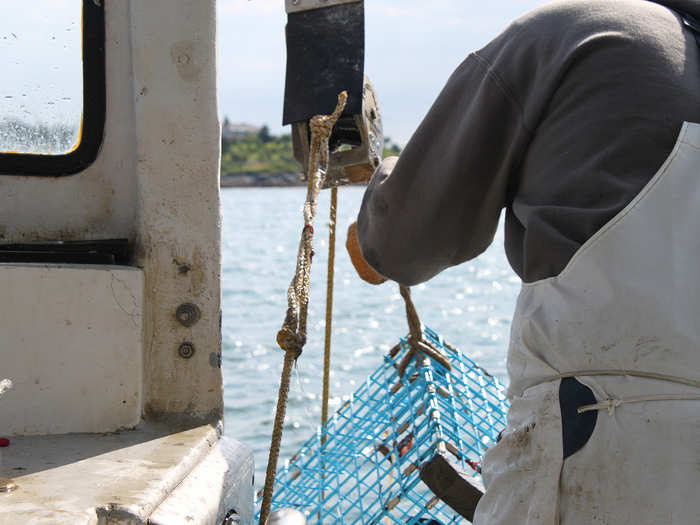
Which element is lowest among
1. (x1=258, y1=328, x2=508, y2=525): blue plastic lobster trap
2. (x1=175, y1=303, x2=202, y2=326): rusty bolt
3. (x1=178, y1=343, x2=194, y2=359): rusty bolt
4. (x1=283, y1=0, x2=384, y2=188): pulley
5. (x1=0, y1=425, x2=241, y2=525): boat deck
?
(x1=258, y1=328, x2=508, y2=525): blue plastic lobster trap

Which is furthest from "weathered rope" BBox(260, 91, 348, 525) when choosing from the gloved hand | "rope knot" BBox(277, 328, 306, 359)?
the gloved hand

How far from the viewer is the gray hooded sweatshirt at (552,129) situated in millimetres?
1501

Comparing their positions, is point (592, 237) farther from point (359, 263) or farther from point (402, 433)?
point (402, 433)

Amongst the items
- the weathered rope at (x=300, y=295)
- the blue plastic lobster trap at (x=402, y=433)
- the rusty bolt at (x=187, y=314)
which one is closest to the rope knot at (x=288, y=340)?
the weathered rope at (x=300, y=295)

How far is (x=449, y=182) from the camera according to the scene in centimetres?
172

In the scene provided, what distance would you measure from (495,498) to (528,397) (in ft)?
0.69

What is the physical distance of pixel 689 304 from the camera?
142 cm

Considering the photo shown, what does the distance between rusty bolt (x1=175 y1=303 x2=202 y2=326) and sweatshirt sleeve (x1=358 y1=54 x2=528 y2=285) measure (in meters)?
0.41

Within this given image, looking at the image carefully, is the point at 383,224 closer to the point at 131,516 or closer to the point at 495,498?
the point at 495,498

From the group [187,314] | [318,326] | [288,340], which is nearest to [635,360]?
[288,340]

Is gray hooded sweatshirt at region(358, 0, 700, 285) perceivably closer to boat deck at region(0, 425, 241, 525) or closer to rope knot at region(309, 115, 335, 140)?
rope knot at region(309, 115, 335, 140)

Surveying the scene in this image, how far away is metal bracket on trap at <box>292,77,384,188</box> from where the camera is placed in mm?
2395

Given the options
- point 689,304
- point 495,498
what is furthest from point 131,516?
point 689,304

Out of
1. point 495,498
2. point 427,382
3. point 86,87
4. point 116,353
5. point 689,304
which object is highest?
point 86,87
